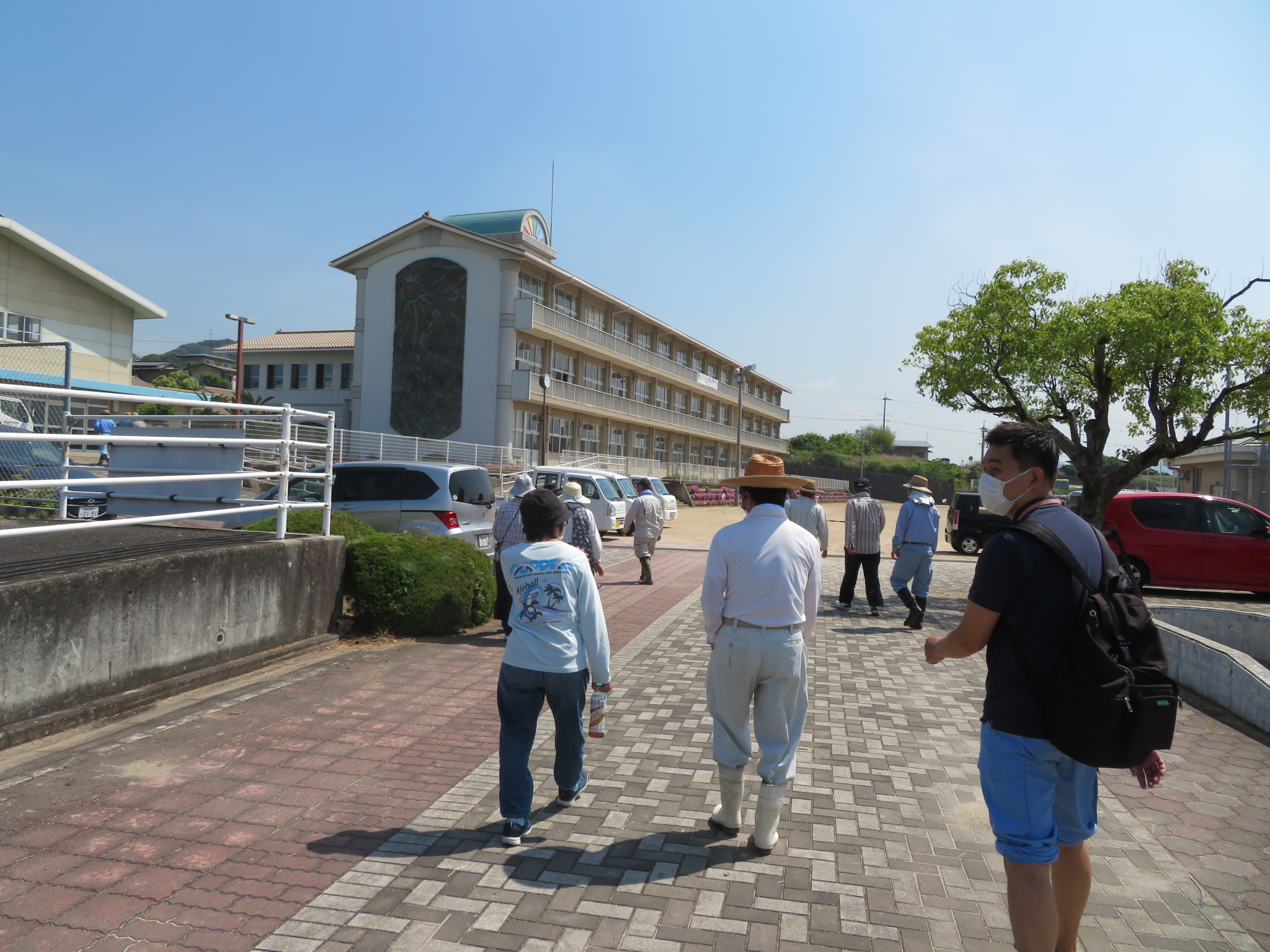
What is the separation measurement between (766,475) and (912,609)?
6.84m

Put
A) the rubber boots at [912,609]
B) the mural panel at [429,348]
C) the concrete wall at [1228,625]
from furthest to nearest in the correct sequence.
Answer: the mural panel at [429,348], the rubber boots at [912,609], the concrete wall at [1228,625]

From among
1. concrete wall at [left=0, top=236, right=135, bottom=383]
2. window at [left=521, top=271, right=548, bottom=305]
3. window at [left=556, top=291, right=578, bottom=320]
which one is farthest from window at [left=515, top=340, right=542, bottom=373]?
concrete wall at [left=0, top=236, right=135, bottom=383]

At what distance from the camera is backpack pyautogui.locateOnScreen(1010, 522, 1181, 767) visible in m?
2.51

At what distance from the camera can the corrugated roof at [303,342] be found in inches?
1714

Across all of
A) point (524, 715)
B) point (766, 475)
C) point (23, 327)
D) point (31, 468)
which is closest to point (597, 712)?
point (524, 715)

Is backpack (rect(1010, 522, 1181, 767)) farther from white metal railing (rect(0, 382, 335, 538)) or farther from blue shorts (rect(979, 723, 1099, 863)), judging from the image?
white metal railing (rect(0, 382, 335, 538))

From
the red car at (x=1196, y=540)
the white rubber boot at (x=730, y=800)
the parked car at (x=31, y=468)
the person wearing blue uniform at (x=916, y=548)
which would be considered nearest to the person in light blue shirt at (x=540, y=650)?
the white rubber boot at (x=730, y=800)

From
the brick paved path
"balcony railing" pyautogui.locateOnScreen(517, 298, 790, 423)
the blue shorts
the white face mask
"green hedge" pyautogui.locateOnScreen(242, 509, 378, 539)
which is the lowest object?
the brick paved path

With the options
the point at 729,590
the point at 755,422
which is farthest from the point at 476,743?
the point at 755,422

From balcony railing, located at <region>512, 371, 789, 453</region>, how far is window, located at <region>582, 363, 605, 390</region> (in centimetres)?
46

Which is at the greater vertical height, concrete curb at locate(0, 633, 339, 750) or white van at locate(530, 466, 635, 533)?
white van at locate(530, 466, 635, 533)

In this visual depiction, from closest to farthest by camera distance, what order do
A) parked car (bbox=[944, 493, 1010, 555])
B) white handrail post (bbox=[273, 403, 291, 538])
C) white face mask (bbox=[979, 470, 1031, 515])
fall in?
white face mask (bbox=[979, 470, 1031, 515]) < white handrail post (bbox=[273, 403, 291, 538]) < parked car (bbox=[944, 493, 1010, 555])

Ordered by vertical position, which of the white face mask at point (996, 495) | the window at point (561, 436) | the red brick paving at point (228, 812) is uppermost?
the window at point (561, 436)

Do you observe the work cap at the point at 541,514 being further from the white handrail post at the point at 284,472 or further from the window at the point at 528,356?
the window at the point at 528,356
